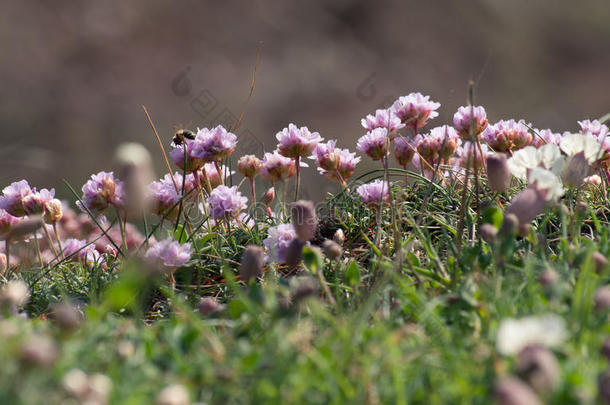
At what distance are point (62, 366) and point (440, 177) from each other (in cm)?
131

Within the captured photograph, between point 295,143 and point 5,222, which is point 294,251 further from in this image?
point 5,222

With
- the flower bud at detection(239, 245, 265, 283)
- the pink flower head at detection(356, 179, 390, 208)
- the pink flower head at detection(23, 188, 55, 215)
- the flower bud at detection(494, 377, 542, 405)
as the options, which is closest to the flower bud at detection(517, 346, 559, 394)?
the flower bud at detection(494, 377, 542, 405)

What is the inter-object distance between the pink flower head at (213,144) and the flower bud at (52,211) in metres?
0.42

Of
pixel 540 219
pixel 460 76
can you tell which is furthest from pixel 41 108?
pixel 540 219

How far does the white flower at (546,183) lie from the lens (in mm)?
1139

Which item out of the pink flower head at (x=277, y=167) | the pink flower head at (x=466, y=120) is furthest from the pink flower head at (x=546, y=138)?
the pink flower head at (x=277, y=167)

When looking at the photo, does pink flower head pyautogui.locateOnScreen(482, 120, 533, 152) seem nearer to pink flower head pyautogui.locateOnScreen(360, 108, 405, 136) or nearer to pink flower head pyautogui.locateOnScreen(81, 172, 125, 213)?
pink flower head pyautogui.locateOnScreen(360, 108, 405, 136)

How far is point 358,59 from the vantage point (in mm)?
8367

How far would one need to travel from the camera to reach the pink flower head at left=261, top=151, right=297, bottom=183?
1.87m

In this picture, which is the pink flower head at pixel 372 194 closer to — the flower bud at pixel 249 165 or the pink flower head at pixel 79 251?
the flower bud at pixel 249 165

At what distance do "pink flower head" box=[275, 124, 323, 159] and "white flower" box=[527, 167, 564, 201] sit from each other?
711 mm

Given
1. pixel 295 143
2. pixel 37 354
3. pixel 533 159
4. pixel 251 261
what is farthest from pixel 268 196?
pixel 37 354

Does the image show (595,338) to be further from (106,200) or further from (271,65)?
(271,65)

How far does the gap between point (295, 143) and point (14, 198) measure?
0.77 metres
